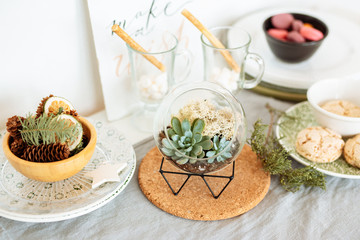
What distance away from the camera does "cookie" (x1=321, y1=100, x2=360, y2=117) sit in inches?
30.6

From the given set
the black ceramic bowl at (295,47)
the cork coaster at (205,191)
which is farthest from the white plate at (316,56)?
the cork coaster at (205,191)

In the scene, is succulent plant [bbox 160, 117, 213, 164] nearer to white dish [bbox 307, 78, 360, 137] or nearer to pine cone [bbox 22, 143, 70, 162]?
pine cone [bbox 22, 143, 70, 162]

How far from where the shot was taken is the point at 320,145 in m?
0.71

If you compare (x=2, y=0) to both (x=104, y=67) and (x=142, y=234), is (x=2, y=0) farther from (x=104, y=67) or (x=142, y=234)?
(x=142, y=234)

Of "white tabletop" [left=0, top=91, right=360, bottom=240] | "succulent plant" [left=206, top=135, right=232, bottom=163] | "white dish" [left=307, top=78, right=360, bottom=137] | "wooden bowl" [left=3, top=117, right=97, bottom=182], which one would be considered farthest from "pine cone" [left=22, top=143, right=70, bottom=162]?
"white dish" [left=307, top=78, right=360, bottom=137]

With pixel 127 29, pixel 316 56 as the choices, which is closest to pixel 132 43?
pixel 127 29

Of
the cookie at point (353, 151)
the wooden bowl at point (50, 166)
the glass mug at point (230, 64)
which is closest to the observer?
the wooden bowl at point (50, 166)

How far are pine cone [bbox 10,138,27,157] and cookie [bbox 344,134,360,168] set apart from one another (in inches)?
22.4

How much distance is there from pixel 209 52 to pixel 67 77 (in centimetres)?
30

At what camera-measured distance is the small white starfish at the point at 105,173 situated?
629 millimetres

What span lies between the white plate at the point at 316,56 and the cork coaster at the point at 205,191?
0.90ft

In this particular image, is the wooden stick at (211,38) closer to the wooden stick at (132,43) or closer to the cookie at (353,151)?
the wooden stick at (132,43)

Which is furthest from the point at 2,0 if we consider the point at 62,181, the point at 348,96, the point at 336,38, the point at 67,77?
the point at 336,38

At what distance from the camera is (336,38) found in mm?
1032
